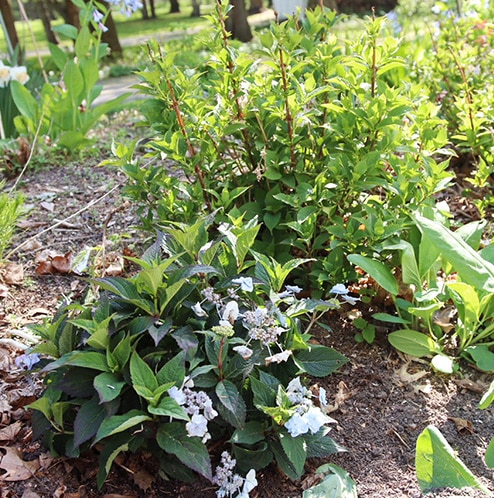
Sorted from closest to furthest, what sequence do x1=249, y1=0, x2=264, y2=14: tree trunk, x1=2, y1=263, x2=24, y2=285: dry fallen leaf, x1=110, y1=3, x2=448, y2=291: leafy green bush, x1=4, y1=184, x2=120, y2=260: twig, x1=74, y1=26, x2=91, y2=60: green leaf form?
x1=110, y1=3, x2=448, y2=291: leafy green bush
x1=2, y1=263, x2=24, y2=285: dry fallen leaf
x1=4, y1=184, x2=120, y2=260: twig
x1=74, y1=26, x2=91, y2=60: green leaf
x1=249, y1=0, x2=264, y2=14: tree trunk

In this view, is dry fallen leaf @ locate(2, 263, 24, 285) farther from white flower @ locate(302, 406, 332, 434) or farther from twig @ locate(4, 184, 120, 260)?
white flower @ locate(302, 406, 332, 434)

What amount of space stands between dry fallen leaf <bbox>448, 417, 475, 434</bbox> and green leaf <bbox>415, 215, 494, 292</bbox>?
16.1 inches

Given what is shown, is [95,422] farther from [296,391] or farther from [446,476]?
[446,476]

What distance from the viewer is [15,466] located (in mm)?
1666

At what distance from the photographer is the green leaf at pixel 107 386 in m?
1.44

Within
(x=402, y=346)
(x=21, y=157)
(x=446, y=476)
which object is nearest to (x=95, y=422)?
(x=446, y=476)

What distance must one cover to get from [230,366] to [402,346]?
0.70m

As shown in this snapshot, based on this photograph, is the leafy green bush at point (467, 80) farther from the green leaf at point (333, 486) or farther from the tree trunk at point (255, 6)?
the tree trunk at point (255, 6)

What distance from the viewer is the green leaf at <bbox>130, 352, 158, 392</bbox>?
149cm

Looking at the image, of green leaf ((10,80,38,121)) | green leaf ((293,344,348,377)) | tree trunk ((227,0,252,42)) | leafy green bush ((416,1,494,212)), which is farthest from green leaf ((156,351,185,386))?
tree trunk ((227,0,252,42))

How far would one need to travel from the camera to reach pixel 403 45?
3.84 meters

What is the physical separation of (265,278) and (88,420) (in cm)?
64

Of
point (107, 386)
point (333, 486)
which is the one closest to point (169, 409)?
point (107, 386)

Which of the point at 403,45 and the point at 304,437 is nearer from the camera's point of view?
the point at 304,437
